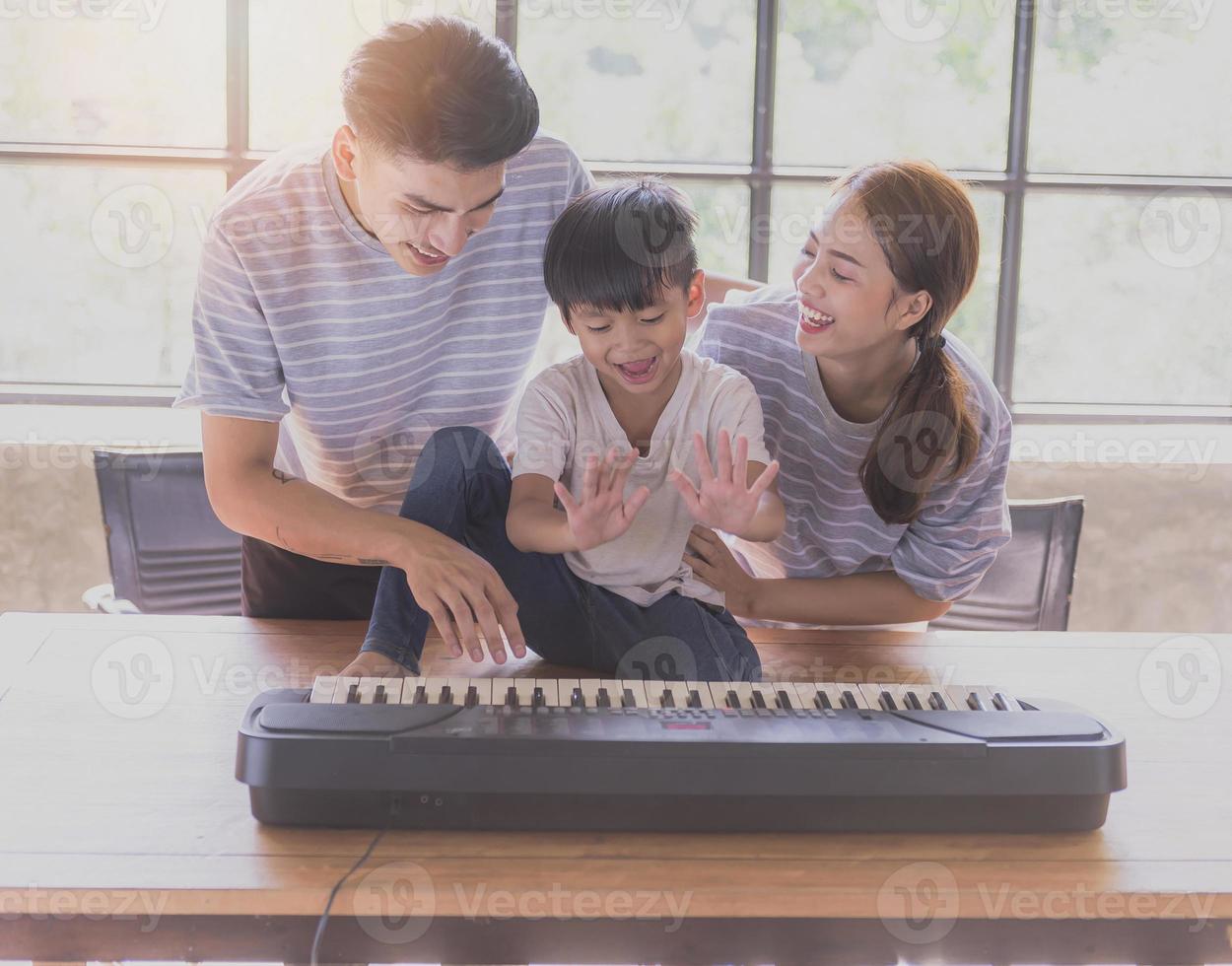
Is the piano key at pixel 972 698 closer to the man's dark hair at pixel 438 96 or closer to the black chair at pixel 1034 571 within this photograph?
the man's dark hair at pixel 438 96

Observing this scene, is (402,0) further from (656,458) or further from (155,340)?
(656,458)

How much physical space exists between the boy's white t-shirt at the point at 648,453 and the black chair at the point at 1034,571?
3.11 feet

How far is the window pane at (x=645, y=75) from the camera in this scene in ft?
10.6

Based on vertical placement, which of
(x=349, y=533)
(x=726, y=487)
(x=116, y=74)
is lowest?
(x=349, y=533)

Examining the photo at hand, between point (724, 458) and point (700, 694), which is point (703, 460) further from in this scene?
point (700, 694)

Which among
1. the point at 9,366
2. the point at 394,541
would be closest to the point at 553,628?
the point at 394,541

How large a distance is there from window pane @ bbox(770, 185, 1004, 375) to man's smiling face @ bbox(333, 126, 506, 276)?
1.98 meters

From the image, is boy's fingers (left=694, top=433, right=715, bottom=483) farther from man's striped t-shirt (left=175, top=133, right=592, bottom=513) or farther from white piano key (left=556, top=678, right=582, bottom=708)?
man's striped t-shirt (left=175, top=133, right=592, bottom=513)

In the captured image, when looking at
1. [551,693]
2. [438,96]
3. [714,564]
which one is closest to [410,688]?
[551,693]

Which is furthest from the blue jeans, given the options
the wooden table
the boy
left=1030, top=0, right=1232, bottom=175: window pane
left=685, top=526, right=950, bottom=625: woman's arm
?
left=1030, top=0, right=1232, bottom=175: window pane

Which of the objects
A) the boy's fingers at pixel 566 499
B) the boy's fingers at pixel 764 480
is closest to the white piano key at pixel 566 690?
the boy's fingers at pixel 566 499

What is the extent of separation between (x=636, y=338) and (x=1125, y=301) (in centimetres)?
249

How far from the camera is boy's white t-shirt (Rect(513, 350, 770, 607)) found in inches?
63.2

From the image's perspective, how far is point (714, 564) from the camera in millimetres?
1640
